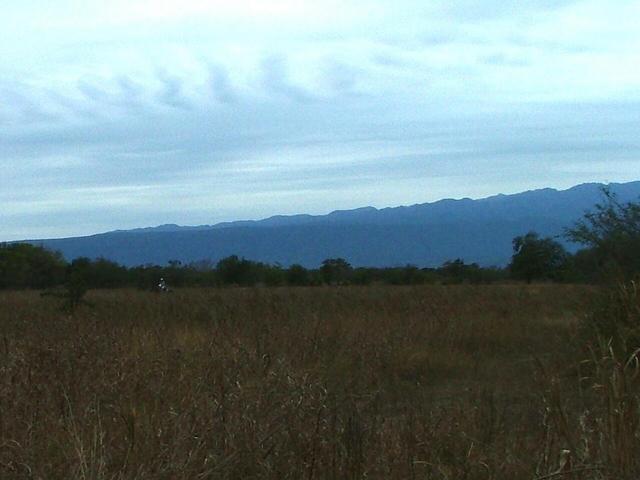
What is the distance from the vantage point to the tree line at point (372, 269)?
11.1 m

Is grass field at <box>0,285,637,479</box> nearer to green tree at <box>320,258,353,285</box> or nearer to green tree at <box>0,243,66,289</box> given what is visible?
green tree at <box>0,243,66,289</box>

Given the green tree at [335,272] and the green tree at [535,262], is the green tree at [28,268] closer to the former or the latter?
the green tree at [335,272]

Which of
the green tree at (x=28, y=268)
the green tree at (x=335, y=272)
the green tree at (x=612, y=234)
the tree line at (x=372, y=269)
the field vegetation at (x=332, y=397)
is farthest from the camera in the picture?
the green tree at (x=335, y=272)

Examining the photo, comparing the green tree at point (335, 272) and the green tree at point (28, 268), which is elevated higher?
the green tree at point (28, 268)

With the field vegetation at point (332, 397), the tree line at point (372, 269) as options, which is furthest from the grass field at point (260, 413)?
the tree line at point (372, 269)

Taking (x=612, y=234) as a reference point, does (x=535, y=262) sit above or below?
below

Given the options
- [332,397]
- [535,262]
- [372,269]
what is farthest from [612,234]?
[535,262]

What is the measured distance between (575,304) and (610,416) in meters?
7.05

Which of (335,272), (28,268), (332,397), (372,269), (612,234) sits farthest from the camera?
(372,269)

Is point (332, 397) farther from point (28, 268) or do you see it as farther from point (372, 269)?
point (372, 269)

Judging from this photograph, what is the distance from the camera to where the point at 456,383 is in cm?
880

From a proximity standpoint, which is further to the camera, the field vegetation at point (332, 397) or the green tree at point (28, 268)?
the green tree at point (28, 268)

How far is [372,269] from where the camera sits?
37.5 m

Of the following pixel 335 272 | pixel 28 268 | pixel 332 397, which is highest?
pixel 28 268
